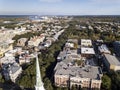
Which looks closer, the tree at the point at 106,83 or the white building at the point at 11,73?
the tree at the point at 106,83

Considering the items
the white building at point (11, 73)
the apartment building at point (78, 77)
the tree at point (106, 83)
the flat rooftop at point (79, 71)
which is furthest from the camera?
the white building at point (11, 73)

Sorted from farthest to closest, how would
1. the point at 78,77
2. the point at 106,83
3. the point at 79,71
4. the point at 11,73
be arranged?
1. the point at 11,73
2. the point at 79,71
3. the point at 78,77
4. the point at 106,83

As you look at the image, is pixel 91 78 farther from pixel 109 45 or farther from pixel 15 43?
pixel 15 43

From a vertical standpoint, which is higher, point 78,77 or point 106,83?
point 78,77

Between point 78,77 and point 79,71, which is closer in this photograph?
point 78,77

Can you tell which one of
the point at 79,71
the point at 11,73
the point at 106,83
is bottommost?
the point at 106,83

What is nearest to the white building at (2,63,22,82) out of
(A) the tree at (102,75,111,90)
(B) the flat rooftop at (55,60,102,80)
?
(B) the flat rooftop at (55,60,102,80)

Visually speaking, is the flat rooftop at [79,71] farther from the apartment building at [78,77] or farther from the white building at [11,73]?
the white building at [11,73]

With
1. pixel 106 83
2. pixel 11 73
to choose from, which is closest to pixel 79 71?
pixel 106 83

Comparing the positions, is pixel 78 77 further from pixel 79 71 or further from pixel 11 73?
pixel 11 73

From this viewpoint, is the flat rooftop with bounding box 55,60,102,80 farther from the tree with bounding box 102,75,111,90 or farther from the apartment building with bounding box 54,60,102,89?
the tree with bounding box 102,75,111,90

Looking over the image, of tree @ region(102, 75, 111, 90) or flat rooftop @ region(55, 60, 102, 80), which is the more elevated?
flat rooftop @ region(55, 60, 102, 80)

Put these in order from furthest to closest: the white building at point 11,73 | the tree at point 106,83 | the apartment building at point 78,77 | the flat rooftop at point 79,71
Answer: the white building at point 11,73
the flat rooftop at point 79,71
the apartment building at point 78,77
the tree at point 106,83

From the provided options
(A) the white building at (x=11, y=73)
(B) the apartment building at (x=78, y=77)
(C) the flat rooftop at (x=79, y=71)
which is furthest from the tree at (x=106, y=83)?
(A) the white building at (x=11, y=73)
